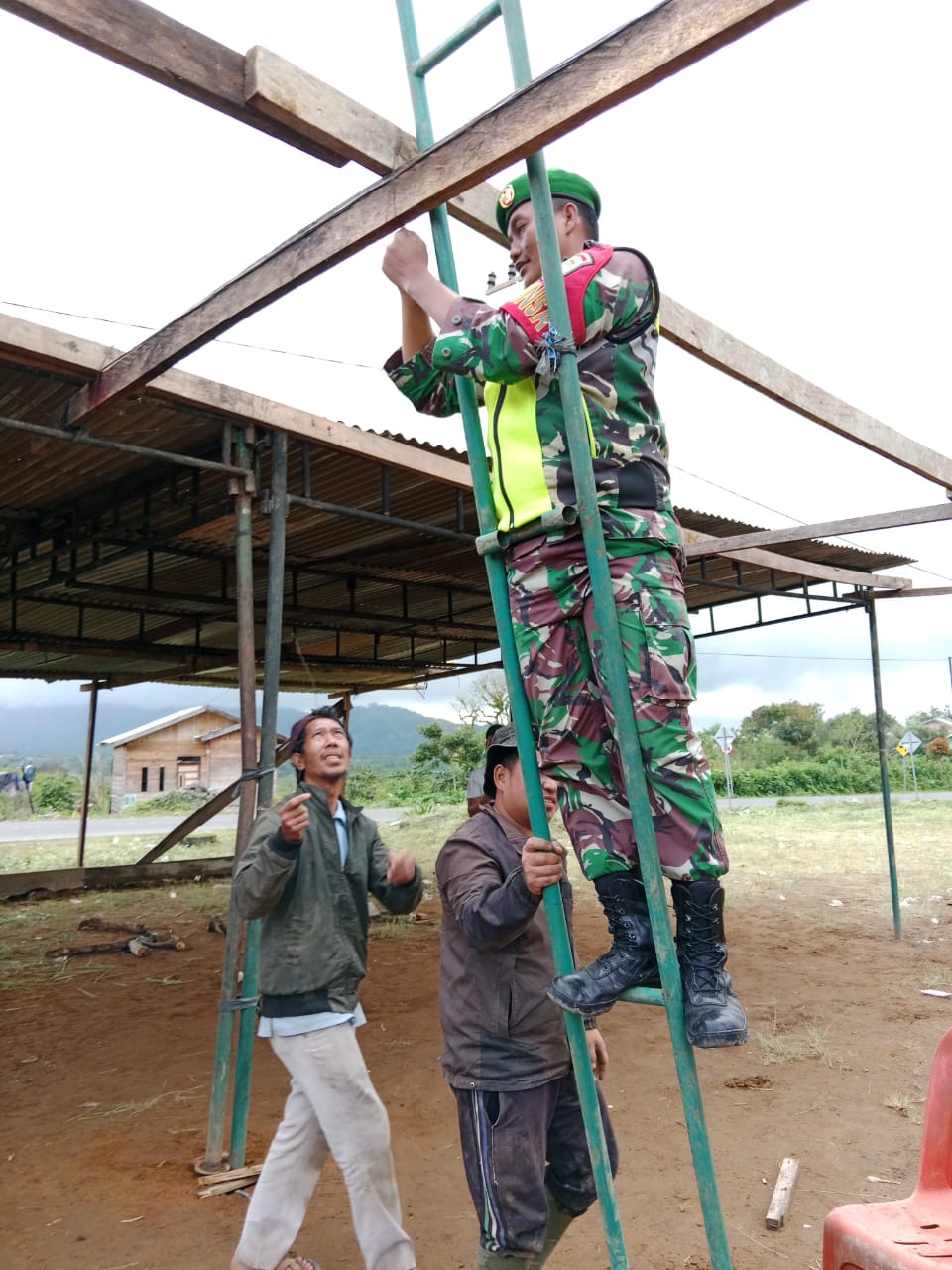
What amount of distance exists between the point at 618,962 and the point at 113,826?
1121 inches

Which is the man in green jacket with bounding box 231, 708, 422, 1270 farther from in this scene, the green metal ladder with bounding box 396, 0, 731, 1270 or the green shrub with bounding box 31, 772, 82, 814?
the green shrub with bounding box 31, 772, 82, 814

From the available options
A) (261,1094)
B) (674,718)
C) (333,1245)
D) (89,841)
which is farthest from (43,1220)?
(89,841)

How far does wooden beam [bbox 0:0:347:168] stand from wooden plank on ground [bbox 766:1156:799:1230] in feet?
13.9

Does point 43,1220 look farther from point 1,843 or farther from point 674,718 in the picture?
point 1,843

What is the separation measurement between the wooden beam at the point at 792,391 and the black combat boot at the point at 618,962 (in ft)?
7.19

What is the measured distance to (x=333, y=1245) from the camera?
376cm

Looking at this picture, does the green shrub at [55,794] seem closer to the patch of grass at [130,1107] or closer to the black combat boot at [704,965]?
the patch of grass at [130,1107]

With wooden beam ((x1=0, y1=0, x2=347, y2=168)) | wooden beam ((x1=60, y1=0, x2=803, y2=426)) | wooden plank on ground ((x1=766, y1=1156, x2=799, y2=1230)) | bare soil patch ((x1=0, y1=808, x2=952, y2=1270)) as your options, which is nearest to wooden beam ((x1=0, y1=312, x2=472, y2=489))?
wooden beam ((x1=60, y1=0, x2=803, y2=426))

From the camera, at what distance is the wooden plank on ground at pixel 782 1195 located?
3830 mm

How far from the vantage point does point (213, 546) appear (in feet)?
26.0

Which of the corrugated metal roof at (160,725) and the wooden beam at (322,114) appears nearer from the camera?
the wooden beam at (322,114)

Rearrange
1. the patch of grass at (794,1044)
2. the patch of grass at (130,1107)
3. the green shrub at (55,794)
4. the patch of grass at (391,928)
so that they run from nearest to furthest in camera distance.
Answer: the patch of grass at (130,1107) → the patch of grass at (794,1044) → the patch of grass at (391,928) → the green shrub at (55,794)

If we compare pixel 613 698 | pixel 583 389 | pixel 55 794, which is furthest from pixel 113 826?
pixel 613 698

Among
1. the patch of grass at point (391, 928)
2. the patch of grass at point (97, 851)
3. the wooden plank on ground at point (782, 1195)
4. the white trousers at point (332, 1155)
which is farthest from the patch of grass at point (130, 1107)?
the patch of grass at point (97, 851)
